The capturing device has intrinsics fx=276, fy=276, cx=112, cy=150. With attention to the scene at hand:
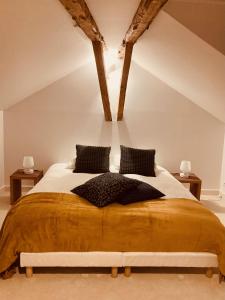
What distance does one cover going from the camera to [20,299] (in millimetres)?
1938

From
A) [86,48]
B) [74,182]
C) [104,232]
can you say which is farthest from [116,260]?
[86,48]

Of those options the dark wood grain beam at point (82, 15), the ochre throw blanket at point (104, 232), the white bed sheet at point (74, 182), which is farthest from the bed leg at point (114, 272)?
the dark wood grain beam at point (82, 15)

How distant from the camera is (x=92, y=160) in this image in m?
3.82

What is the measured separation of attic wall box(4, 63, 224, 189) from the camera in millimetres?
4172

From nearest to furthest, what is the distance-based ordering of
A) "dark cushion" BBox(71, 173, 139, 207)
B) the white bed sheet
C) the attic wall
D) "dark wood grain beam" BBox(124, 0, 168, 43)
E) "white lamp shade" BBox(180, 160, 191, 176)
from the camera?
"dark wood grain beam" BBox(124, 0, 168, 43) < "dark cushion" BBox(71, 173, 139, 207) < the white bed sheet < "white lamp shade" BBox(180, 160, 191, 176) < the attic wall

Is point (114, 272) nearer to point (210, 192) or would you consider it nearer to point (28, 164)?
point (28, 164)

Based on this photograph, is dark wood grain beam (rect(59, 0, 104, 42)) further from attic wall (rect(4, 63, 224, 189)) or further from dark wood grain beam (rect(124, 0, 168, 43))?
attic wall (rect(4, 63, 224, 189))

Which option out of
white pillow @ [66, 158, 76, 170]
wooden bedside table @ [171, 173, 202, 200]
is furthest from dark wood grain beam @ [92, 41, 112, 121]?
wooden bedside table @ [171, 173, 202, 200]

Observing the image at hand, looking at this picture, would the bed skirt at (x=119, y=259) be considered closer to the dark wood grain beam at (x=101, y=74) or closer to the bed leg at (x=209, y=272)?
the bed leg at (x=209, y=272)

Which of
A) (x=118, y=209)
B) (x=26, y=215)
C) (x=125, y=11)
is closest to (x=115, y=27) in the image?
(x=125, y=11)

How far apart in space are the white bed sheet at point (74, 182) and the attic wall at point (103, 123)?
1.65ft

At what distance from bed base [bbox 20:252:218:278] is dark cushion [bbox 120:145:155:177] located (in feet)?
5.28

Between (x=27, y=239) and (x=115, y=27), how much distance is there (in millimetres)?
2141

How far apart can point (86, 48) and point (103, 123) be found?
126 cm
